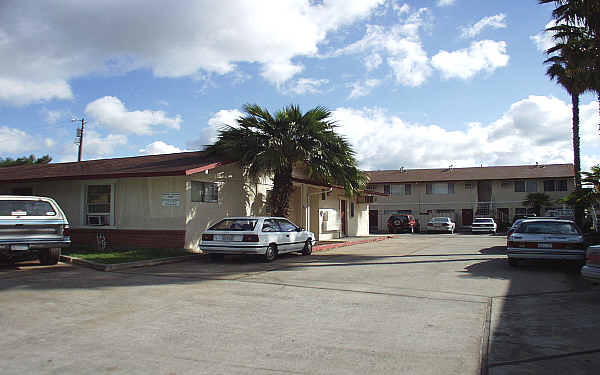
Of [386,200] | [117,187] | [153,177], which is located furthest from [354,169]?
[386,200]

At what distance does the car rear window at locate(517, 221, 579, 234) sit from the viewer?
12273mm

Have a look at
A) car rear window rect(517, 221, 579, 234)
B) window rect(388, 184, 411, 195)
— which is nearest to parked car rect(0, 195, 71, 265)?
car rear window rect(517, 221, 579, 234)

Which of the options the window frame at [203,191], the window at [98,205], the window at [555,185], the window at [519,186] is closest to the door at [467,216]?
the window at [519,186]

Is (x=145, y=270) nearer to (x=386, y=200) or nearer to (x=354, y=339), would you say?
(x=354, y=339)

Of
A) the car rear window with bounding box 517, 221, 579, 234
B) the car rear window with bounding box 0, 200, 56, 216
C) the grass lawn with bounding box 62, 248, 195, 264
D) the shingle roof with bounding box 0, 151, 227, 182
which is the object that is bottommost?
the grass lawn with bounding box 62, 248, 195, 264

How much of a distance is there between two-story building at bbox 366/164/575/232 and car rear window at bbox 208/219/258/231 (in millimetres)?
35042

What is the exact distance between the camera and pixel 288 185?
18422mm

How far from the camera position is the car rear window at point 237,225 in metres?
13.3

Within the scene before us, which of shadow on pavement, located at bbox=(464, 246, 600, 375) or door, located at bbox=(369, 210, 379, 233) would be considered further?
door, located at bbox=(369, 210, 379, 233)

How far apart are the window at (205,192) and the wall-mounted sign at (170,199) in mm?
558

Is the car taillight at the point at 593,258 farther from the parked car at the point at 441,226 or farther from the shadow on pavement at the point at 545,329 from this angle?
the parked car at the point at 441,226

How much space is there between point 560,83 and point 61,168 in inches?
1054

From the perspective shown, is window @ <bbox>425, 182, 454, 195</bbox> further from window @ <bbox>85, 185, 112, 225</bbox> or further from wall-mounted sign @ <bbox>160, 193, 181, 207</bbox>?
window @ <bbox>85, 185, 112, 225</bbox>

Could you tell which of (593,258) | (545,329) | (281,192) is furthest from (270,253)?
(545,329)
